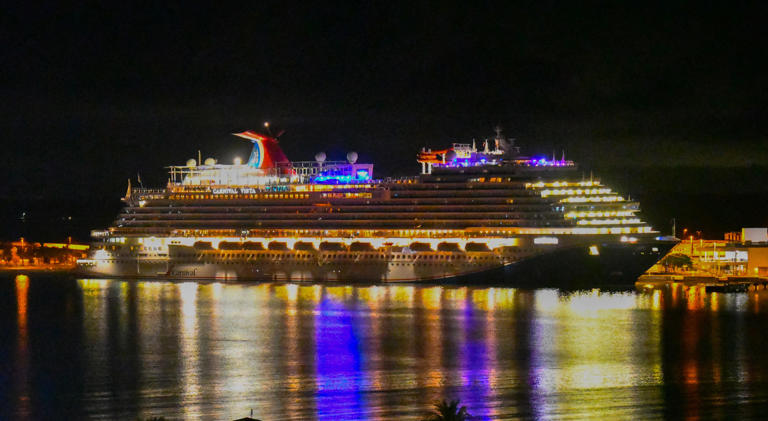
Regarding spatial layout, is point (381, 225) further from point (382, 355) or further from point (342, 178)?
point (382, 355)

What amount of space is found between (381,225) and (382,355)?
29.8m

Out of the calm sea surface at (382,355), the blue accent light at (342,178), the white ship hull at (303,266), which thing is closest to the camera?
the calm sea surface at (382,355)

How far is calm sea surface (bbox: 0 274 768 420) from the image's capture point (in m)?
33.7

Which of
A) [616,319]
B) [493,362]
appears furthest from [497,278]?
[493,362]

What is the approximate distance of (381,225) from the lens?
72.1m

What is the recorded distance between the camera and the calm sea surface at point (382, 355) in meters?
33.7

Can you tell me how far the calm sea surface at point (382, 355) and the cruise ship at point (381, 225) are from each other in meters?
2.89

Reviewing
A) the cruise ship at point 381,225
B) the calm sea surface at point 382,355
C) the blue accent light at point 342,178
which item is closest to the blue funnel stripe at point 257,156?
the cruise ship at point 381,225

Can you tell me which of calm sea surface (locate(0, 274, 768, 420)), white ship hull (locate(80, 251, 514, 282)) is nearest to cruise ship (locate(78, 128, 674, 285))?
white ship hull (locate(80, 251, 514, 282))

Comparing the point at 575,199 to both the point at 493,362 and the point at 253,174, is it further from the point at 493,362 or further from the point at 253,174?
the point at 493,362

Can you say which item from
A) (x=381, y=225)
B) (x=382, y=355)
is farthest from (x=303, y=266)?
(x=382, y=355)

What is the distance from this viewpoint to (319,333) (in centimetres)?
4809

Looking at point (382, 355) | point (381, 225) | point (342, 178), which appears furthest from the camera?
point (342, 178)

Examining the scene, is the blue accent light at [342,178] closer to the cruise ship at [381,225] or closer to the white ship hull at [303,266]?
the cruise ship at [381,225]
